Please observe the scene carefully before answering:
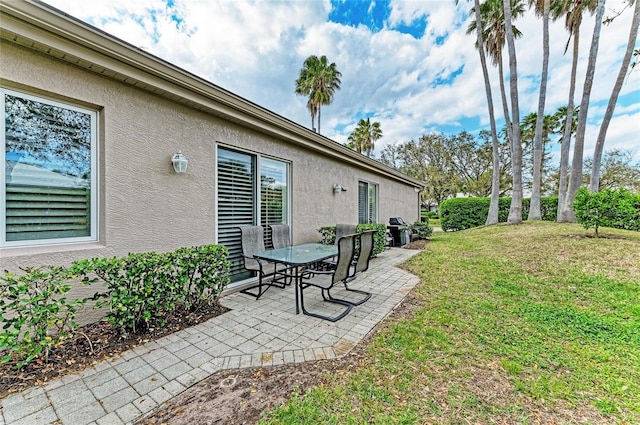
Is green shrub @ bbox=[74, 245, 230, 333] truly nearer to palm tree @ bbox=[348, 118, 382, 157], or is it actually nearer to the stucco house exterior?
the stucco house exterior

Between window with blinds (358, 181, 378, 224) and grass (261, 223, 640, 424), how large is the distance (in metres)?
4.61

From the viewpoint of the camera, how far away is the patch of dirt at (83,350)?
212cm

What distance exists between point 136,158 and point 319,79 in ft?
53.9

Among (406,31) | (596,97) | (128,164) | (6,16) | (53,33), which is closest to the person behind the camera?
(6,16)

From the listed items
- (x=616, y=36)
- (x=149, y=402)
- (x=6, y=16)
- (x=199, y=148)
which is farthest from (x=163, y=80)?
(x=616, y=36)

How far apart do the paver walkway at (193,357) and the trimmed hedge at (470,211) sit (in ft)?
44.3

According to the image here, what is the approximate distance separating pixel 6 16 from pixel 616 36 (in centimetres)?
1757

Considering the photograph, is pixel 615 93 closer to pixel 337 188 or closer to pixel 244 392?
pixel 337 188

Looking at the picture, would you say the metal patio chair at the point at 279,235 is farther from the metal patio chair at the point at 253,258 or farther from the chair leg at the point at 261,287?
the chair leg at the point at 261,287

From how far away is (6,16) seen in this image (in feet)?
7.32

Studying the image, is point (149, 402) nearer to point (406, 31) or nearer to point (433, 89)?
point (406, 31)

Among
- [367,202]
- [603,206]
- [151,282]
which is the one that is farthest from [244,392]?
[603,206]

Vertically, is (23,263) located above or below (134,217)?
below

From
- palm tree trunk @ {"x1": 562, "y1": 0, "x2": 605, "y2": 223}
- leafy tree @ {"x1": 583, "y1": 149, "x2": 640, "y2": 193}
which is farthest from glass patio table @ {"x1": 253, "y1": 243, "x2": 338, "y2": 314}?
leafy tree @ {"x1": 583, "y1": 149, "x2": 640, "y2": 193}
